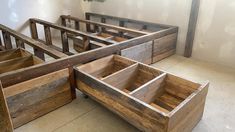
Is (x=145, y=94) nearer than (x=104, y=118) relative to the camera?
Yes

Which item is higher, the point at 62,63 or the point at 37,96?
the point at 62,63

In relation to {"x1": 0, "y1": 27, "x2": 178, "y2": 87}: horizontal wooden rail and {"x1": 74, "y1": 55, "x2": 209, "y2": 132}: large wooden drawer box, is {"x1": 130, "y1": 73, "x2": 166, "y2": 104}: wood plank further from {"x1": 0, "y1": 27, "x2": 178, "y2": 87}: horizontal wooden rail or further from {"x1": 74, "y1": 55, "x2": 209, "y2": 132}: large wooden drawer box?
{"x1": 0, "y1": 27, "x2": 178, "y2": 87}: horizontal wooden rail

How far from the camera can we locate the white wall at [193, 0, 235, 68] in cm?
274

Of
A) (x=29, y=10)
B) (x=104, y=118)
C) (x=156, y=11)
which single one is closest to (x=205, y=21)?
(x=156, y=11)

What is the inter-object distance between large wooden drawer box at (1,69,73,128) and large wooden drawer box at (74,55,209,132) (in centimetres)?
18

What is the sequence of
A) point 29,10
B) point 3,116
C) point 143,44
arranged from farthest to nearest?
point 29,10
point 143,44
point 3,116

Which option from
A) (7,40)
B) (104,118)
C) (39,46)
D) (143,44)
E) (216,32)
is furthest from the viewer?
(7,40)

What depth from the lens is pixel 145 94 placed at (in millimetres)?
1703

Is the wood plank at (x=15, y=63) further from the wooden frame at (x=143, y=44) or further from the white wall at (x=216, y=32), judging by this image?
the white wall at (x=216, y=32)

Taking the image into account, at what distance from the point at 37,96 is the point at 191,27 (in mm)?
2510

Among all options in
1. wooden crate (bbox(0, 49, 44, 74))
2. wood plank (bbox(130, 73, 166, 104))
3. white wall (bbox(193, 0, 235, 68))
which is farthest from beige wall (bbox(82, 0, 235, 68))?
wooden crate (bbox(0, 49, 44, 74))

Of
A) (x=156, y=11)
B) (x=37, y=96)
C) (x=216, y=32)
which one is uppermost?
(x=156, y=11)

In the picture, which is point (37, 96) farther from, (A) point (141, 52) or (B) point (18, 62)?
(A) point (141, 52)

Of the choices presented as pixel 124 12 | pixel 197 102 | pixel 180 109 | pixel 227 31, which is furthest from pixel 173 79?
pixel 124 12
